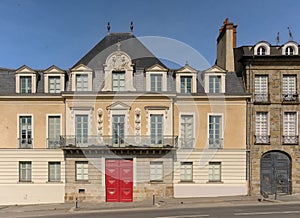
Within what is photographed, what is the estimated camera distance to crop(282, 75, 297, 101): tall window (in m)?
25.8

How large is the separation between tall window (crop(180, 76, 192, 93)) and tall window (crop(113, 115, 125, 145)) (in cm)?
452

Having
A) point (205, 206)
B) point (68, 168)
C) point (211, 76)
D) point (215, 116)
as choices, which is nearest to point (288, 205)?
point (205, 206)

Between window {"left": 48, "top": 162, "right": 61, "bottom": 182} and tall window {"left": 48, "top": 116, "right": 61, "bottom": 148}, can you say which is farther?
tall window {"left": 48, "top": 116, "right": 61, "bottom": 148}

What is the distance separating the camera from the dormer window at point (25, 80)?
2550 cm

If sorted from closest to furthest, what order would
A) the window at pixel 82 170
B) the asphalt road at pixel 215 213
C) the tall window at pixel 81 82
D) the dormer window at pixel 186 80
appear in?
1. the asphalt road at pixel 215 213
2. the window at pixel 82 170
3. the tall window at pixel 81 82
4. the dormer window at pixel 186 80

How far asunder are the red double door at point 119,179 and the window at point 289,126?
1093 cm

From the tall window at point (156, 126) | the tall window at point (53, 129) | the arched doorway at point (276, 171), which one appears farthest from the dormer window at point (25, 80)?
the arched doorway at point (276, 171)

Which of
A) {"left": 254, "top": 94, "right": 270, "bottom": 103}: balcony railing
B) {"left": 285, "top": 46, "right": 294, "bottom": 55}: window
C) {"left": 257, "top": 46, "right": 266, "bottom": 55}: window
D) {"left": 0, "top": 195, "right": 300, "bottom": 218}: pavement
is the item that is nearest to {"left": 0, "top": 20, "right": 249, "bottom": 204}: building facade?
{"left": 0, "top": 195, "right": 300, "bottom": 218}: pavement

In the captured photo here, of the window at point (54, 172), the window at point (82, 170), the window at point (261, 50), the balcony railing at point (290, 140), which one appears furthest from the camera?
the window at point (261, 50)

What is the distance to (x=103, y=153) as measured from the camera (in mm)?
24438

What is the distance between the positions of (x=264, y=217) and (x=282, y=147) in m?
10.3

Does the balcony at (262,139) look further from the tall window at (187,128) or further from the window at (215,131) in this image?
the tall window at (187,128)

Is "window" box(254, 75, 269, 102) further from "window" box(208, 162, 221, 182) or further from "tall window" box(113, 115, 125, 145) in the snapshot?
"tall window" box(113, 115, 125, 145)

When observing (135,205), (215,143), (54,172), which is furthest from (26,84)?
(215,143)
